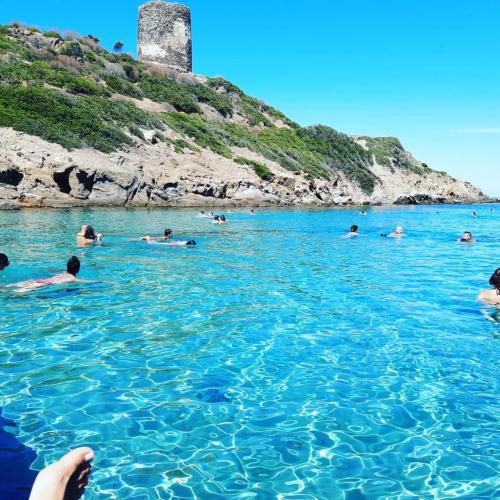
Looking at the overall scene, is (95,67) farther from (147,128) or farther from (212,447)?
(212,447)

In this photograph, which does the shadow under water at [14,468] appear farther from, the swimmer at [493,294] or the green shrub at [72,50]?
the green shrub at [72,50]

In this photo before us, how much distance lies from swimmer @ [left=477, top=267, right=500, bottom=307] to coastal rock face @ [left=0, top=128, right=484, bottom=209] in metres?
27.8

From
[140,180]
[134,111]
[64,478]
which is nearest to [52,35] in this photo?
[134,111]

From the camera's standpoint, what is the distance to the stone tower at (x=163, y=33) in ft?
243

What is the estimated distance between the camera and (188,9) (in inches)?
2990

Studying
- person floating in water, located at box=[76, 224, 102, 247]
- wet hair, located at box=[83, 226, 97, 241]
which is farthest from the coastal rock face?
wet hair, located at box=[83, 226, 97, 241]

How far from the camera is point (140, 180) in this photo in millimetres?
37406

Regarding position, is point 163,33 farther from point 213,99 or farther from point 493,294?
point 493,294

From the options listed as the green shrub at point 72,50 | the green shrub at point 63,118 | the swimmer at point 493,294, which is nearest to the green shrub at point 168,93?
the green shrub at point 72,50

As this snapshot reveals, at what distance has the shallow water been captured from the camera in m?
4.11

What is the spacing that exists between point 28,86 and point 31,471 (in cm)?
4646

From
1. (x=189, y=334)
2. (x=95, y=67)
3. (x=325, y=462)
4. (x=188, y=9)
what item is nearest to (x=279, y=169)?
(x=95, y=67)

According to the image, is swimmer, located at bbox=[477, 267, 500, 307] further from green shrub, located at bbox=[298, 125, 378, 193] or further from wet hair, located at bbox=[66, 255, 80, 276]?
green shrub, located at bbox=[298, 125, 378, 193]

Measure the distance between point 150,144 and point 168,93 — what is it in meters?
17.6
